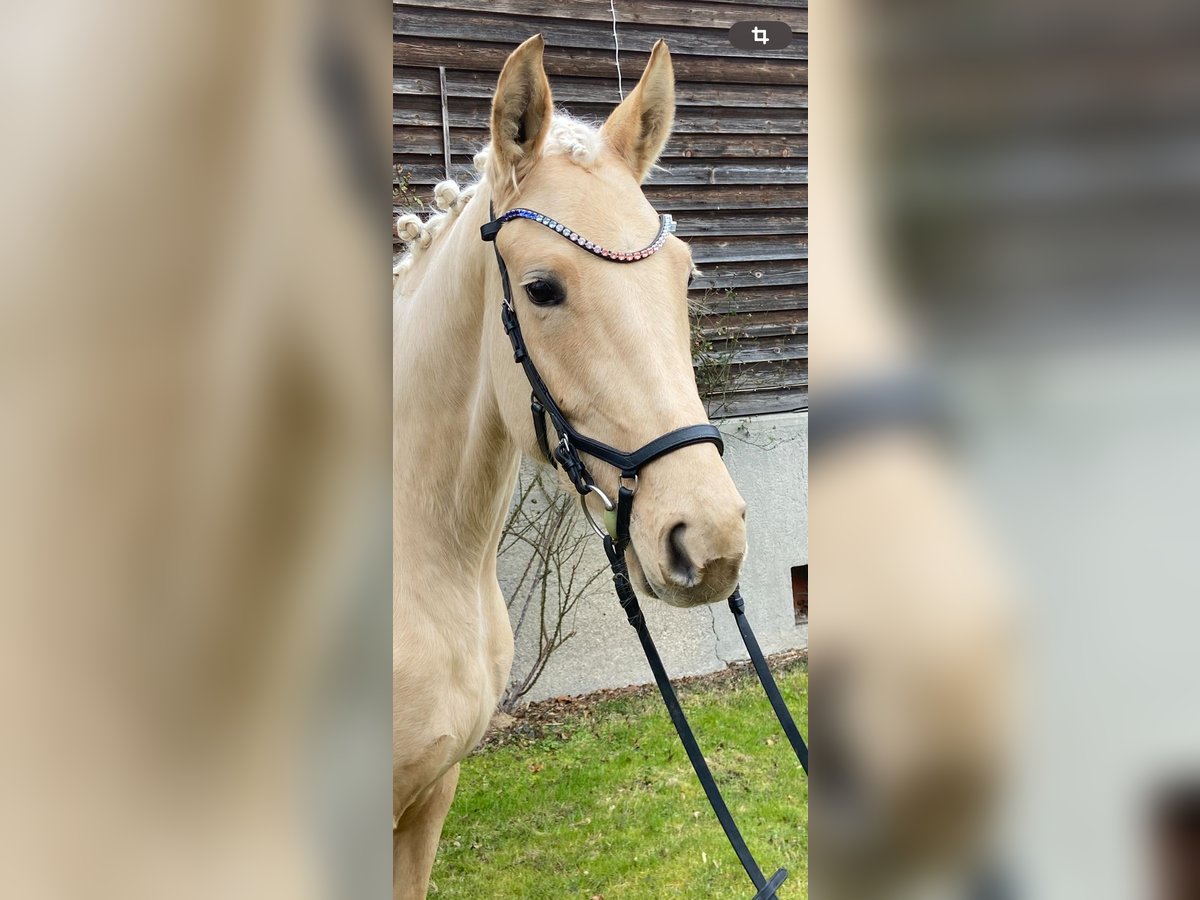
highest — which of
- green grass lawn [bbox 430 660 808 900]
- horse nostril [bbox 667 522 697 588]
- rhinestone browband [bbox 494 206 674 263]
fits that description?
rhinestone browband [bbox 494 206 674 263]

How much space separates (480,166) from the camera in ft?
3.13

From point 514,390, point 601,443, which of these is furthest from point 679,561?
point 514,390

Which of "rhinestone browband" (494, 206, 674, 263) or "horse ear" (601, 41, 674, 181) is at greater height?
"horse ear" (601, 41, 674, 181)

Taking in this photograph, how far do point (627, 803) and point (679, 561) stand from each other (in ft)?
4.49

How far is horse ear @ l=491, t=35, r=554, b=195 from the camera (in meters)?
0.80
